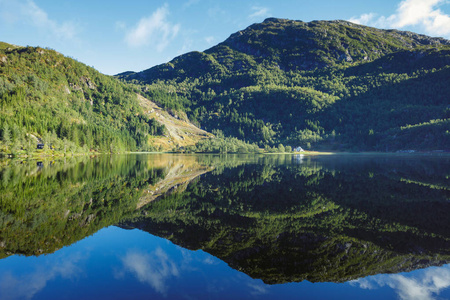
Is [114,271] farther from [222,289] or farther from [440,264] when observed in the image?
[440,264]

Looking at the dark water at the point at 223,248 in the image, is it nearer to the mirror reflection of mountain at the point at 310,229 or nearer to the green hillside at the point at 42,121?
the mirror reflection of mountain at the point at 310,229

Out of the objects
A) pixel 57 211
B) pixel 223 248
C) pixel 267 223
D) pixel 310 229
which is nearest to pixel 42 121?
pixel 57 211

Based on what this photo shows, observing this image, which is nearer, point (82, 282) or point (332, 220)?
point (82, 282)

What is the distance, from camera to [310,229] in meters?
16.4

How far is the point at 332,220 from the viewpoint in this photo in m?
18.1

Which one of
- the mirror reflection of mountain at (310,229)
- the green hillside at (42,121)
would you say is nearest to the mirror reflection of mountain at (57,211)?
the mirror reflection of mountain at (310,229)

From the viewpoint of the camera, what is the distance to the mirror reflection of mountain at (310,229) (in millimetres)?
11949

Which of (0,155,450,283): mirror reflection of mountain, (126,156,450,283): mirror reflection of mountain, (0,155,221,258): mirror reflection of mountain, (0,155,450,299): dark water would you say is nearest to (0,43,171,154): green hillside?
(0,155,221,258): mirror reflection of mountain

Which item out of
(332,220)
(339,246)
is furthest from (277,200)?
(339,246)

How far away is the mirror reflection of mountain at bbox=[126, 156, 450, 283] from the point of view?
1195 centimetres

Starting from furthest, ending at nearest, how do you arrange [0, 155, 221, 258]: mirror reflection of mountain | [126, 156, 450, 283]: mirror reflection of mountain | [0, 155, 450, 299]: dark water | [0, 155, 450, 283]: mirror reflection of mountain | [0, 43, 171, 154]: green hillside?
[0, 43, 171, 154]: green hillside < [0, 155, 221, 258]: mirror reflection of mountain < [0, 155, 450, 283]: mirror reflection of mountain < [126, 156, 450, 283]: mirror reflection of mountain < [0, 155, 450, 299]: dark water

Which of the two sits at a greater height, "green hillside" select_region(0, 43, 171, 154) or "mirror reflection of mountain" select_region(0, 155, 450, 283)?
"green hillside" select_region(0, 43, 171, 154)

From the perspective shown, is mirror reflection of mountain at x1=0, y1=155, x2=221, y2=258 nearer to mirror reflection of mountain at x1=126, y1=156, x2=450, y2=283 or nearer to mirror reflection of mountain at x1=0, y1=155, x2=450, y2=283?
mirror reflection of mountain at x1=0, y1=155, x2=450, y2=283

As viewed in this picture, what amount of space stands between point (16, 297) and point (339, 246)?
45.3 feet
